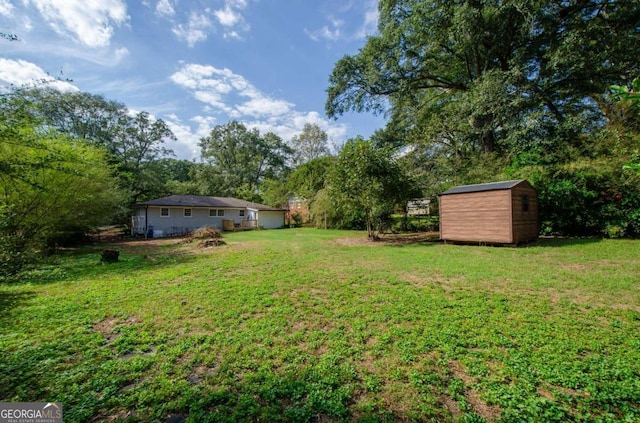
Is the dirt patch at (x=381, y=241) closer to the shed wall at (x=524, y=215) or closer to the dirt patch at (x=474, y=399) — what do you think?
the shed wall at (x=524, y=215)

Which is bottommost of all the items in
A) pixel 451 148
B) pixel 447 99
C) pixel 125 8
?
pixel 451 148

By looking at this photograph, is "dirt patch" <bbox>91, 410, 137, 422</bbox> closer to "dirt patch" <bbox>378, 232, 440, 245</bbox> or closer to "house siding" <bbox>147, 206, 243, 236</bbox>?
"dirt patch" <bbox>378, 232, 440, 245</bbox>

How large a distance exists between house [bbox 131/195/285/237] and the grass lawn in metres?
13.2

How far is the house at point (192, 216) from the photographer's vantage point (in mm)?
17656

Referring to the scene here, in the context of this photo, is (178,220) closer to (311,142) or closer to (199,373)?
(199,373)

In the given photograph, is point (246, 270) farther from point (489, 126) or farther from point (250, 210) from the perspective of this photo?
point (250, 210)

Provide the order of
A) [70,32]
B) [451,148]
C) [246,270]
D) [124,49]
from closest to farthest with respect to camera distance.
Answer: [70,32] < [246,270] < [124,49] < [451,148]

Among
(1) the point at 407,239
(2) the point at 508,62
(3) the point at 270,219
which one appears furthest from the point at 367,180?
(3) the point at 270,219

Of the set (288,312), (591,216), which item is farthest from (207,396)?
(591,216)

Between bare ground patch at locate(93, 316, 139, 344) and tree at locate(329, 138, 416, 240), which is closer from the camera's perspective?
bare ground patch at locate(93, 316, 139, 344)

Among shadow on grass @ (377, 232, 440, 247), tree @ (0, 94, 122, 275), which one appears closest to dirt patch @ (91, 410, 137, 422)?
tree @ (0, 94, 122, 275)

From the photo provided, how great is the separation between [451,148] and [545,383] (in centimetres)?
1495

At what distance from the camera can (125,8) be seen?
6797mm

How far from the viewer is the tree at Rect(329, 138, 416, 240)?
11.0 metres
